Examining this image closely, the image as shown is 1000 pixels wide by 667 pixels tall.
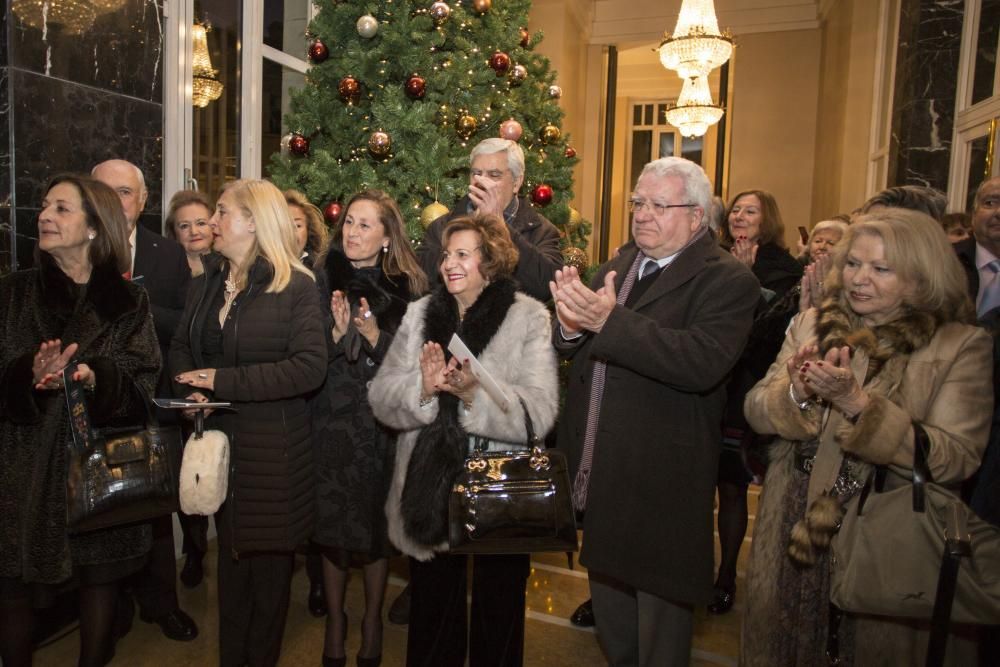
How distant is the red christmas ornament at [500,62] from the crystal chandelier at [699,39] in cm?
343

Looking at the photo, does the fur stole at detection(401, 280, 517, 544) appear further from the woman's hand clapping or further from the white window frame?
the white window frame

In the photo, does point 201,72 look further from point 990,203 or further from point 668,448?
point 990,203

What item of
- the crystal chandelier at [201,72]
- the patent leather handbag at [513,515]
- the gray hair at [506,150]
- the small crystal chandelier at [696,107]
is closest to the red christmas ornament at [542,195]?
the gray hair at [506,150]

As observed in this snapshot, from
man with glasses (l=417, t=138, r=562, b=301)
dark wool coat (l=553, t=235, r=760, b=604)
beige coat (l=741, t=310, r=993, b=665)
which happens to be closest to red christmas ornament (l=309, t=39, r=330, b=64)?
man with glasses (l=417, t=138, r=562, b=301)

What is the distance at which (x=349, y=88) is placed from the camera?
4312mm

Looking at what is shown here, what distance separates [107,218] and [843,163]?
26.1 feet

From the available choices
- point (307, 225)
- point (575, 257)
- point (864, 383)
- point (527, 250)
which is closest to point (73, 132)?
point (307, 225)

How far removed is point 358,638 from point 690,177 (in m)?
2.44

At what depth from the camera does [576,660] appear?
3008 mm

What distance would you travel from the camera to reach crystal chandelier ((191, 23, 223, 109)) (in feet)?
13.6

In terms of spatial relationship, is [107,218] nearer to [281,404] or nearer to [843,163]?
[281,404]

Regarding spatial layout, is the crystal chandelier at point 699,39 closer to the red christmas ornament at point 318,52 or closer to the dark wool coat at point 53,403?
the red christmas ornament at point 318,52

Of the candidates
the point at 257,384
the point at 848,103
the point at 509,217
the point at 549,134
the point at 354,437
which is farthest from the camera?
the point at 848,103

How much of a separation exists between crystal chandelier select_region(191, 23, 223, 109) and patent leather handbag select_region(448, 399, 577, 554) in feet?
10.8
